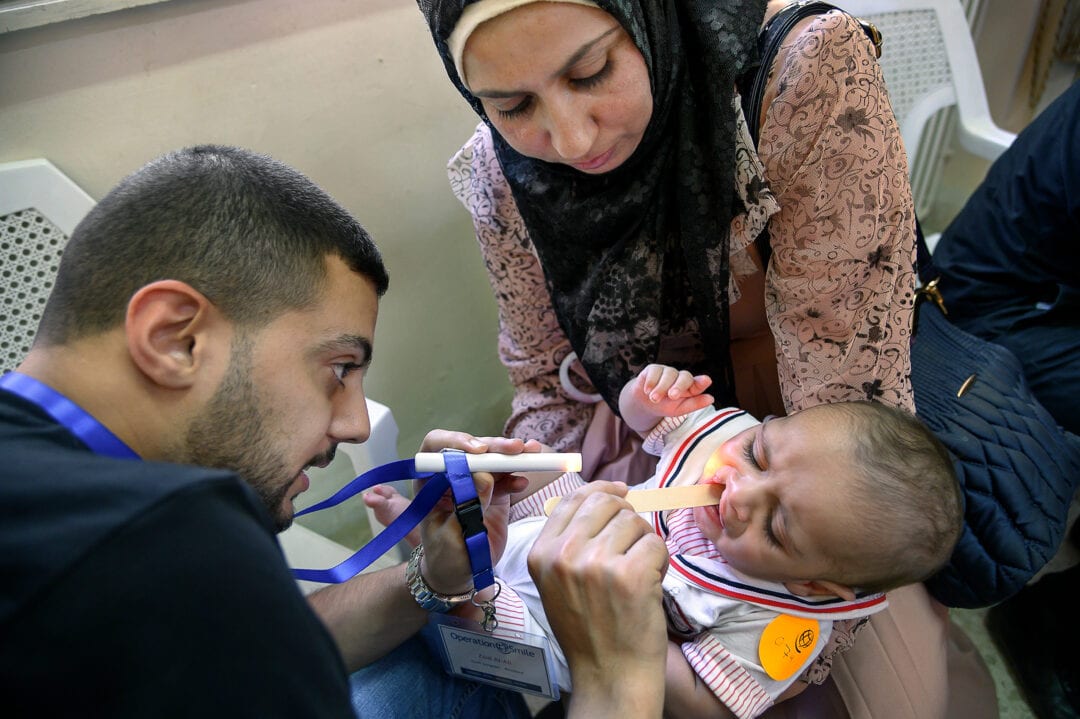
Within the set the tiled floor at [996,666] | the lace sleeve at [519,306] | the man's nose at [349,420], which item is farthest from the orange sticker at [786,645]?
the tiled floor at [996,666]

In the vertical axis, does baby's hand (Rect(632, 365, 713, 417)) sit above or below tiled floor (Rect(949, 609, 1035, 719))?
above

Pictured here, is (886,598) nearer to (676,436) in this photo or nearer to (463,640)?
(676,436)

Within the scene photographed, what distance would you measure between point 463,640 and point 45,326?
724mm

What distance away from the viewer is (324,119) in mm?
1677

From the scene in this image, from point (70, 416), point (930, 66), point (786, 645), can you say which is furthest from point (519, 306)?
point (930, 66)

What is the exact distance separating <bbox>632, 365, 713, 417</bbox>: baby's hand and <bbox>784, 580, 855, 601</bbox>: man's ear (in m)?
0.36

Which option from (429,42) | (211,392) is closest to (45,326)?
(211,392)

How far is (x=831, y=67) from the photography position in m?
1.09

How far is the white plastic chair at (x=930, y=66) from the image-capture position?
6.95 feet

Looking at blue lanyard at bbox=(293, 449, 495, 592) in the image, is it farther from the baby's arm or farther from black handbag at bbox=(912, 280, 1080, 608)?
black handbag at bbox=(912, 280, 1080, 608)

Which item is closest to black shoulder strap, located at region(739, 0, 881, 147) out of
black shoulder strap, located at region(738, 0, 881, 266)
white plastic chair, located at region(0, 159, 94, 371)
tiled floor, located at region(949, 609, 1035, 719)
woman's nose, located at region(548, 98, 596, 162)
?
black shoulder strap, located at region(738, 0, 881, 266)

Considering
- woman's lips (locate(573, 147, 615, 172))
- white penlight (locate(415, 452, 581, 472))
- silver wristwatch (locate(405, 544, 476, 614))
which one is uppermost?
woman's lips (locate(573, 147, 615, 172))

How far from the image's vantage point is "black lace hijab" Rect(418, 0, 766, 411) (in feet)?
3.64

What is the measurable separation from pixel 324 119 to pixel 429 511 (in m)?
1.10
